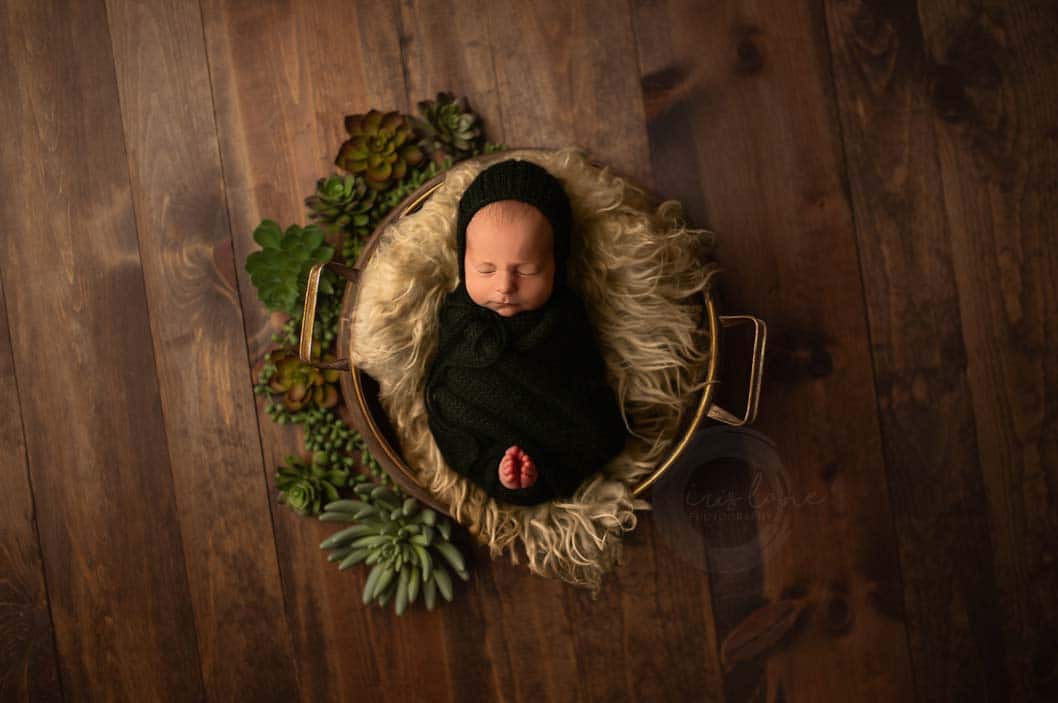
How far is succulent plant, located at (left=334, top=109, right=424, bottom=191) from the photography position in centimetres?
118

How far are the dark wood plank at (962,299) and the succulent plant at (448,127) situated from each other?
2.10 ft

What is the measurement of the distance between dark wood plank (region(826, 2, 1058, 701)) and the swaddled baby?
596 millimetres

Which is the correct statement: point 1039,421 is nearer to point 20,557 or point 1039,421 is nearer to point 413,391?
point 413,391

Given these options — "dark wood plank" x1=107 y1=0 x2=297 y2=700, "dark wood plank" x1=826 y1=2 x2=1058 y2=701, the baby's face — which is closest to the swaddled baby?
the baby's face

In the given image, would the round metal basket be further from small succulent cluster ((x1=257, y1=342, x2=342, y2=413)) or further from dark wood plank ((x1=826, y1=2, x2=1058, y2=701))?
dark wood plank ((x1=826, y1=2, x2=1058, y2=701))

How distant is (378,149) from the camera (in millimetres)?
1184

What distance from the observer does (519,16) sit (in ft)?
4.03

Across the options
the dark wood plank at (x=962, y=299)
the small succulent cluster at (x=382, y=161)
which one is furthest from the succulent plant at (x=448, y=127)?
the dark wood plank at (x=962, y=299)

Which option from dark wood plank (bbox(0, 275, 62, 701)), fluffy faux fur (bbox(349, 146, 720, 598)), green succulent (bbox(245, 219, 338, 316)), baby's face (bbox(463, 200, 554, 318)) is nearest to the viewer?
baby's face (bbox(463, 200, 554, 318))

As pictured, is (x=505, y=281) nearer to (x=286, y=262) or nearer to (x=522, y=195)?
(x=522, y=195)

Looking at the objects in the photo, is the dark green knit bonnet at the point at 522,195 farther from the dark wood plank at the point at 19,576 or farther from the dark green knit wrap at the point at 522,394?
the dark wood plank at the point at 19,576

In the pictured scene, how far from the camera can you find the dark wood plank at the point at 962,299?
1233 millimetres

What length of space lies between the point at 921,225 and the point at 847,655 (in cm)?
75

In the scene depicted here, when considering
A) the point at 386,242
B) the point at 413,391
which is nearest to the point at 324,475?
the point at 413,391
